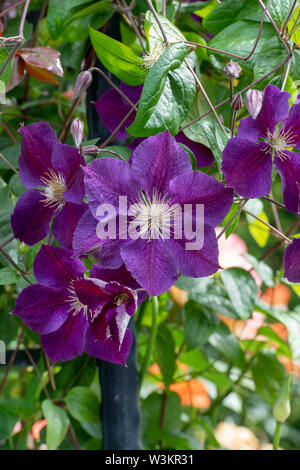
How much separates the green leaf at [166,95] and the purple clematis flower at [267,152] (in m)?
0.05

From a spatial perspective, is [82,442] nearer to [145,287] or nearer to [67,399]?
[67,399]

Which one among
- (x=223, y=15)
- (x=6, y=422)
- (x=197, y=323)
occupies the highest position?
(x=223, y=15)

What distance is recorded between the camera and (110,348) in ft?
1.16

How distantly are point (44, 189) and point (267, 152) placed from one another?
0.16m

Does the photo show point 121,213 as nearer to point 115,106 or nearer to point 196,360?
point 115,106

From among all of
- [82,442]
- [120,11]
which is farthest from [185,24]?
[82,442]

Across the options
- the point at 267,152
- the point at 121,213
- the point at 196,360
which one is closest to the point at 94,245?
the point at 121,213

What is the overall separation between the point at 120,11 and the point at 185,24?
10 cm

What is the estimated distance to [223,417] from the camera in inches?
40.9

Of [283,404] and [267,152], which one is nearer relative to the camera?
[267,152]

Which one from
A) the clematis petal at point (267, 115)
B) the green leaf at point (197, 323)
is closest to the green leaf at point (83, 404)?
the green leaf at point (197, 323)

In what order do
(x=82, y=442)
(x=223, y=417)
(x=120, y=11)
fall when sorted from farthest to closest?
(x=223, y=417) → (x=82, y=442) → (x=120, y=11)

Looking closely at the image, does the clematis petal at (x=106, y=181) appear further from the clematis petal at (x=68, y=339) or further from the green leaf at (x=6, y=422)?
the green leaf at (x=6, y=422)

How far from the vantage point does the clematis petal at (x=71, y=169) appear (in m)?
0.34
